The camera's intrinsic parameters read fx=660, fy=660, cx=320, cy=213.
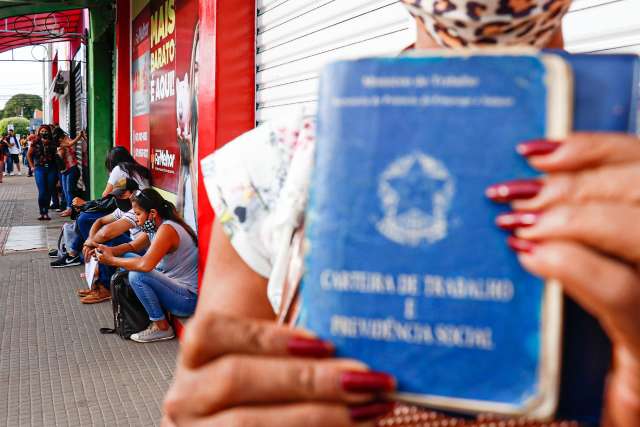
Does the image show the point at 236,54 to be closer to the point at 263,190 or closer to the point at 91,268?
the point at 91,268

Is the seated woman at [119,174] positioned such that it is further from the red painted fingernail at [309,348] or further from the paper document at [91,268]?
Answer: the red painted fingernail at [309,348]

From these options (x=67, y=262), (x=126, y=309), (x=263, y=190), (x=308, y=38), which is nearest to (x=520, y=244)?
(x=263, y=190)

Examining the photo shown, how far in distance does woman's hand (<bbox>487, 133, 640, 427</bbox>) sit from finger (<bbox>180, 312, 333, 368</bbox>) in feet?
0.76

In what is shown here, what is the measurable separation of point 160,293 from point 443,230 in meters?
4.88

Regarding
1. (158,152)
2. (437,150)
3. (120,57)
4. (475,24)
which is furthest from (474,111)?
(120,57)

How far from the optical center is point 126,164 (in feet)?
24.0

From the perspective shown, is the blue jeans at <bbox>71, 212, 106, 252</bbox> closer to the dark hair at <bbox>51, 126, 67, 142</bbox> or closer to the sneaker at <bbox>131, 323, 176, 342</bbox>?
the sneaker at <bbox>131, 323, 176, 342</bbox>

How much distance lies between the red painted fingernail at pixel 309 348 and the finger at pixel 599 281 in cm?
23

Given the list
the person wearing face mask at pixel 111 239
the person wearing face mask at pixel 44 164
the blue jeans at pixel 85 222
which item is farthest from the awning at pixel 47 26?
the person wearing face mask at pixel 111 239

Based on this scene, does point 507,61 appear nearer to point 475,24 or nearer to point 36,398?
point 475,24

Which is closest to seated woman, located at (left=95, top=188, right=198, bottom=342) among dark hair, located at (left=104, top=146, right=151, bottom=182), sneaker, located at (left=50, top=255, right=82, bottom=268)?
dark hair, located at (left=104, top=146, right=151, bottom=182)

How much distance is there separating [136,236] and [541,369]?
240 inches

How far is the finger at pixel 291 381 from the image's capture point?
2.19ft

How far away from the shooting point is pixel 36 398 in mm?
4160
